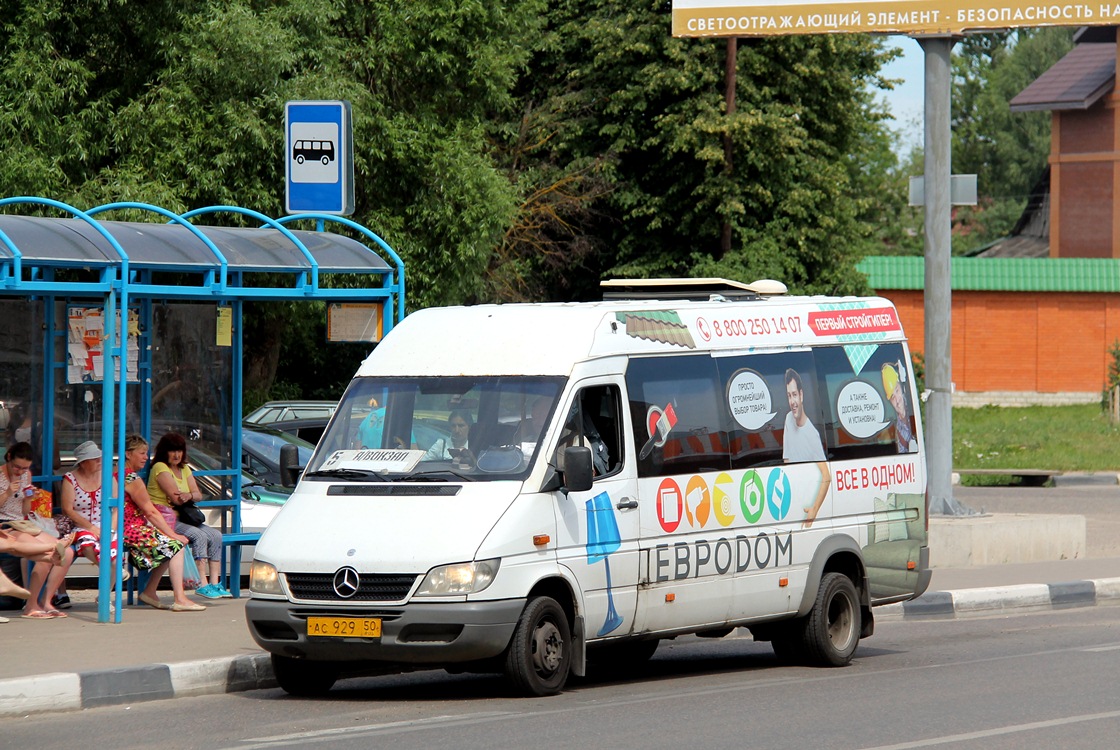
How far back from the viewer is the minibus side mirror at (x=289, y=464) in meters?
10.8

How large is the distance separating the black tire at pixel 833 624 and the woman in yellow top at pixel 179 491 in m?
4.82

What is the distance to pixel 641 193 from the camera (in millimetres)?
39875

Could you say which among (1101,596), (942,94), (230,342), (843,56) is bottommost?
(1101,596)

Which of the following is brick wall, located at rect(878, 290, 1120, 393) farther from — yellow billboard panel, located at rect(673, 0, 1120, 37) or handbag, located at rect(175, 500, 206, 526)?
handbag, located at rect(175, 500, 206, 526)

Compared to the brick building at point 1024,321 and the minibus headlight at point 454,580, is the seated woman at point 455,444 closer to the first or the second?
the minibus headlight at point 454,580

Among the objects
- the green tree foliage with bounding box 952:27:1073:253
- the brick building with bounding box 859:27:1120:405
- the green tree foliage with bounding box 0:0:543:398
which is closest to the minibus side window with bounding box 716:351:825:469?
the green tree foliage with bounding box 0:0:543:398

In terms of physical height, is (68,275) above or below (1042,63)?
below

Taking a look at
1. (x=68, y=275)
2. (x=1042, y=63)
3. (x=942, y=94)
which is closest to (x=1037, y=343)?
(x=942, y=94)

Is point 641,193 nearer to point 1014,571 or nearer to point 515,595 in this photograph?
point 1014,571

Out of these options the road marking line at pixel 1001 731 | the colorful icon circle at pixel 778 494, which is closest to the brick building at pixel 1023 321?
the colorful icon circle at pixel 778 494

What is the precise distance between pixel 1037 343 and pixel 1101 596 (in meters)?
30.2

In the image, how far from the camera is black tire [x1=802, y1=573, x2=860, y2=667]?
1128cm

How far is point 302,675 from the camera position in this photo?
991 cm

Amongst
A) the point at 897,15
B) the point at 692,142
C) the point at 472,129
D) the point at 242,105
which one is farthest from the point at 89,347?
the point at 692,142
